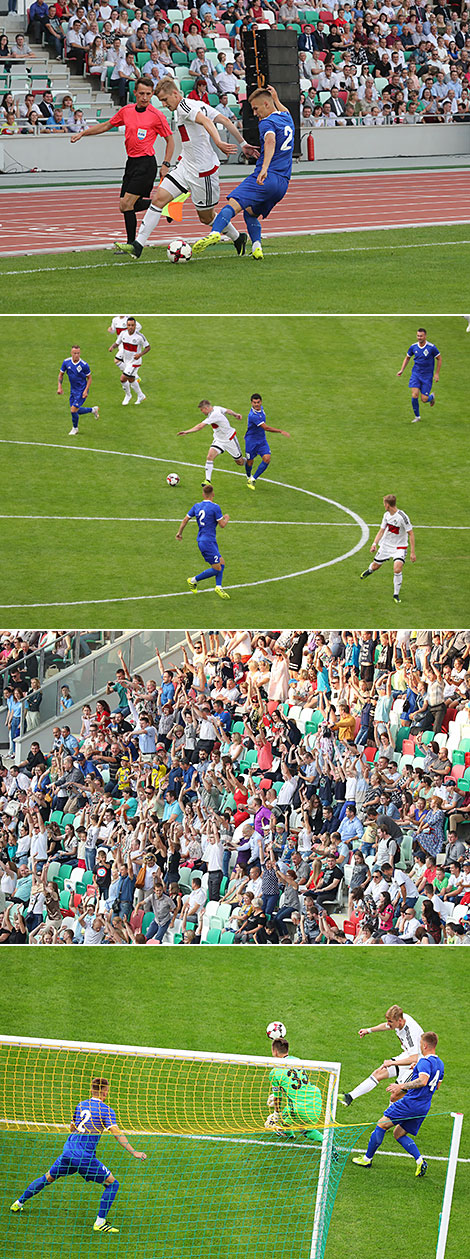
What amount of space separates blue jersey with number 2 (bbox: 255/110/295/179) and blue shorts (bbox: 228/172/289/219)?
122 millimetres

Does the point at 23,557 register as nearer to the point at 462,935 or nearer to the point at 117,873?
the point at 117,873

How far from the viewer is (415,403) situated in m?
25.2

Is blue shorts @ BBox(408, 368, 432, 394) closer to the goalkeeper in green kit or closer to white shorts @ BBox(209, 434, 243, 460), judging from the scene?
white shorts @ BBox(209, 434, 243, 460)

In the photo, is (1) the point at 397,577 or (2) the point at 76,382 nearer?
(1) the point at 397,577

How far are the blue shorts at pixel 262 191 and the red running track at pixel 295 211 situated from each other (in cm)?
499

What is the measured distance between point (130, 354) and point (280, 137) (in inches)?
218

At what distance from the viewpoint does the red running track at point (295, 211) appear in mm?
26516

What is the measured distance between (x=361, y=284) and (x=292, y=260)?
3.95 ft

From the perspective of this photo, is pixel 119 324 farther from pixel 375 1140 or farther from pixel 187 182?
pixel 375 1140

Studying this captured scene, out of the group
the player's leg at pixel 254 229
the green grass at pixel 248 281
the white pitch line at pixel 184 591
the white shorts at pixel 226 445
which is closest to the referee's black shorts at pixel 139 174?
the player's leg at pixel 254 229

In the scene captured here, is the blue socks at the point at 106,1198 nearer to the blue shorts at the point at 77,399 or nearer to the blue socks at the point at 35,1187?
the blue socks at the point at 35,1187

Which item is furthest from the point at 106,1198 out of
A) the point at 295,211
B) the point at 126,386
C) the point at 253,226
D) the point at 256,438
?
the point at 295,211

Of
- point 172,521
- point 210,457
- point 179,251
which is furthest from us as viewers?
point 179,251

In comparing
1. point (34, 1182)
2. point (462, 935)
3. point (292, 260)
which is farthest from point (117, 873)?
point (292, 260)
